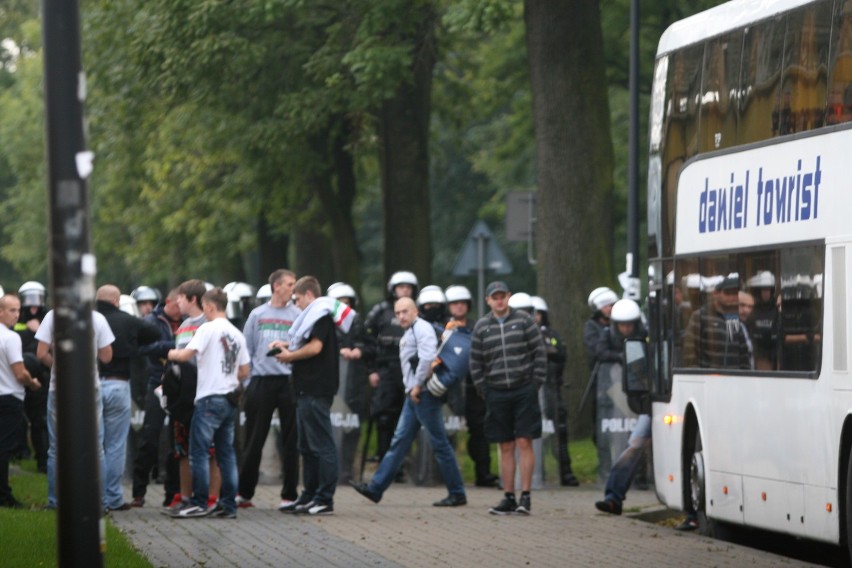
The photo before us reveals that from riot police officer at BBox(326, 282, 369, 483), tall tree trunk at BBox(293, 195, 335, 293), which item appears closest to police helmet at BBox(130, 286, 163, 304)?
riot police officer at BBox(326, 282, 369, 483)

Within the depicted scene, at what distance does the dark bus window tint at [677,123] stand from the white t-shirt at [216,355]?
3.36 m

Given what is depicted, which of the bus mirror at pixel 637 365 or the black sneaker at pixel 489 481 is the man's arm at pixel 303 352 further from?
the black sneaker at pixel 489 481

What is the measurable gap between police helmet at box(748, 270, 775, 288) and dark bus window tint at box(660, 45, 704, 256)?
1.66 metres

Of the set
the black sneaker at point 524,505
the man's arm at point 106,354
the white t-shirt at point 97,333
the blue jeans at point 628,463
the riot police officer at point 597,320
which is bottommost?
the black sneaker at point 524,505

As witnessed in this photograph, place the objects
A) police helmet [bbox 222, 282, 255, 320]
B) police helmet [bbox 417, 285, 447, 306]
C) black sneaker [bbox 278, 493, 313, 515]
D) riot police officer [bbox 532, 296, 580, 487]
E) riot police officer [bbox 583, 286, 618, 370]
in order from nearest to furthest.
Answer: black sneaker [bbox 278, 493, 313, 515] → police helmet [bbox 417, 285, 447, 306] → riot police officer [bbox 583, 286, 618, 370] → riot police officer [bbox 532, 296, 580, 487] → police helmet [bbox 222, 282, 255, 320]

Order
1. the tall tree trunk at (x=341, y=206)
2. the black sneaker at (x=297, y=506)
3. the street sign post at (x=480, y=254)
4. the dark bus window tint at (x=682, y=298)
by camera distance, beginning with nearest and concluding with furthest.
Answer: the dark bus window tint at (x=682, y=298), the black sneaker at (x=297, y=506), the street sign post at (x=480, y=254), the tall tree trunk at (x=341, y=206)

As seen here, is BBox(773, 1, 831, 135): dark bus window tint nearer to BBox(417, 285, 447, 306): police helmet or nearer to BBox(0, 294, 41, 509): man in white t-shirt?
BBox(0, 294, 41, 509): man in white t-shirt

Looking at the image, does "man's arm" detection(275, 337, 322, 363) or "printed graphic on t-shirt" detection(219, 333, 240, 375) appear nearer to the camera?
"printed graphic on t-shirt" detection(219, 333, 240, 375)

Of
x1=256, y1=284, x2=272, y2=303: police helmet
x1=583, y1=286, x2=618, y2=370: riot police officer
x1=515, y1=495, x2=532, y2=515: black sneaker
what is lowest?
x1=515, y1=495, x2=532, y2=515: black sneaker

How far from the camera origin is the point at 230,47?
28703 millimetres

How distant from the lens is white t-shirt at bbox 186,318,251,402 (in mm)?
16047

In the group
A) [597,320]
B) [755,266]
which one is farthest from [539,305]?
[755,266]

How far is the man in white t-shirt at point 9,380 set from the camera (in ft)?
54.1

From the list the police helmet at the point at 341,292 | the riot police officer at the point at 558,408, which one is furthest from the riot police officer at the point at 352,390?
the riot police officer at the point at 558,408
